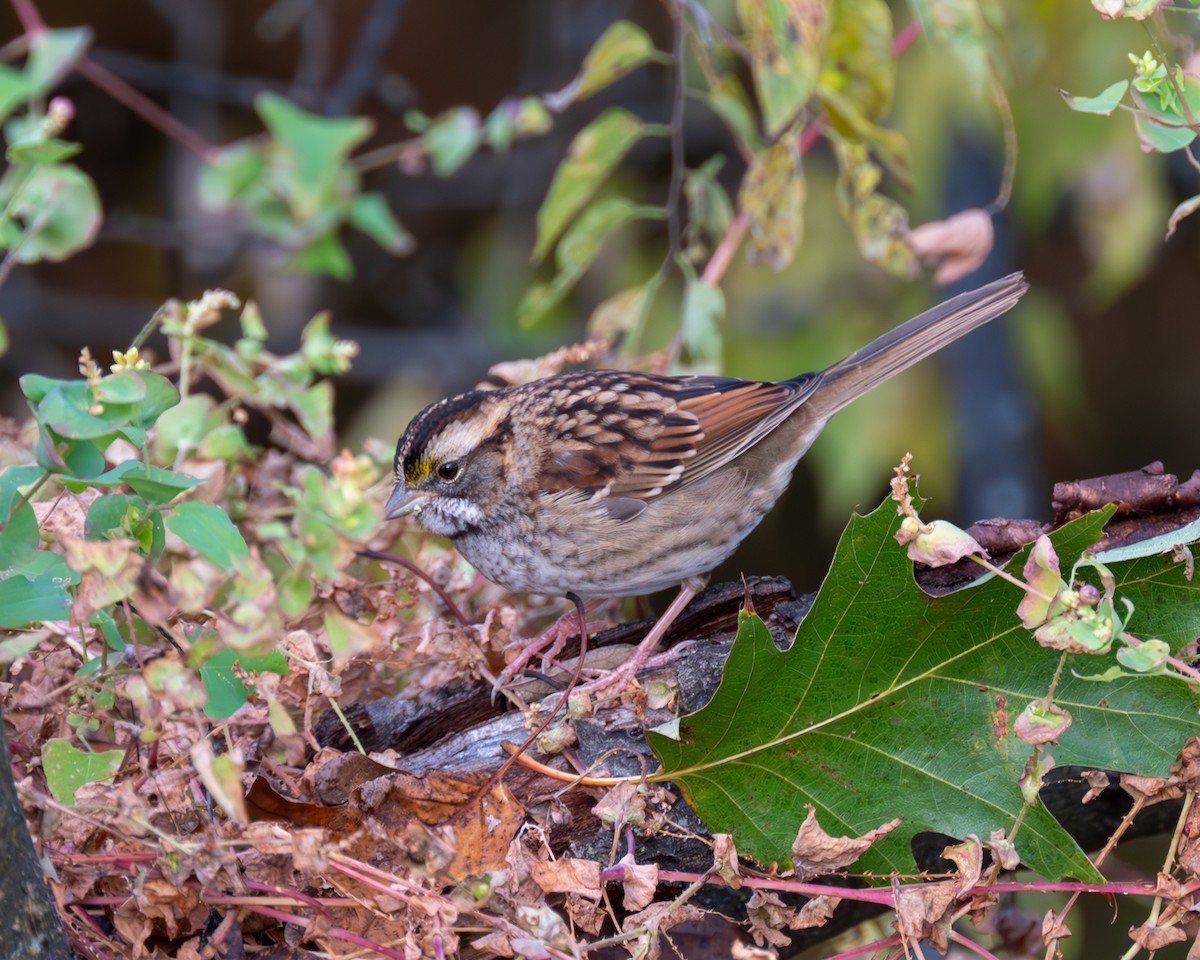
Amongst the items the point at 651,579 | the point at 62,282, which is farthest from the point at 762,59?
the point at 62,282

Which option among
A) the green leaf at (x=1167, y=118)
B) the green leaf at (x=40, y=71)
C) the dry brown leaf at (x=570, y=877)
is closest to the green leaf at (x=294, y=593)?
the dry brown leaf at (x=570, y=877)

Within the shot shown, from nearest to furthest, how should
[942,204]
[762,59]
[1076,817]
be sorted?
[1076,817] → [762,59] → [942,204]

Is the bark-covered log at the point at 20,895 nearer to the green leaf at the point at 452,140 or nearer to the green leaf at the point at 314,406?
the green leaf at the point at 314,406

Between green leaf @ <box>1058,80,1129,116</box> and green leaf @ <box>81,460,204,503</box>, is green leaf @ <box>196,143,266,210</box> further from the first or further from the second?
green leaf @ <box>1058,80,1129,116</box>

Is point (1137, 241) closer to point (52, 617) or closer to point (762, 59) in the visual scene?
point (762, 59)

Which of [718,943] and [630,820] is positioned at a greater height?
[630,820]

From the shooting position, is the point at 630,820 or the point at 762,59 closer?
the point at 630,820

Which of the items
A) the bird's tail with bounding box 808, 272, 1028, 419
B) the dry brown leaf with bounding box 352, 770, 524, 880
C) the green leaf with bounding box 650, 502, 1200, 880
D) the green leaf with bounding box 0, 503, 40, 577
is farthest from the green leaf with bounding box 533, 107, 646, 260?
the green leaf with bounding box 0, 503, 40, 577
